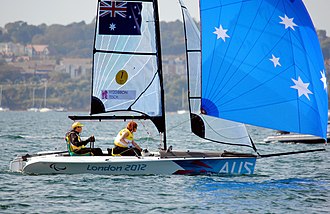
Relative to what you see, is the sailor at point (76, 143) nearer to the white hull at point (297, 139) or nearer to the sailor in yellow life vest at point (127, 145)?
the sailor in yellow life vest at point (127, 145)

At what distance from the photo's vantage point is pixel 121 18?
18719mm

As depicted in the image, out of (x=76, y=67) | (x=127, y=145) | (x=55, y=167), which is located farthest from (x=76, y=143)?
(x=76, y=67)

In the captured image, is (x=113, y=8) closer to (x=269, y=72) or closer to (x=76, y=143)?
(x=76, y=143)

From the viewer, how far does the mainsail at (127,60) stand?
1872 cm

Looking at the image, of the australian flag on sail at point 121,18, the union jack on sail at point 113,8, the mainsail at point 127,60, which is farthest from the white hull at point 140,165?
the union jack on sail at point 113,8

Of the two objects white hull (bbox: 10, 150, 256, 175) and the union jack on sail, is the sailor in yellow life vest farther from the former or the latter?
the union jack on sail

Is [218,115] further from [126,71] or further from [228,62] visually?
[126,71]

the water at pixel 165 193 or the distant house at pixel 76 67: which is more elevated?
the distant house at pixel 76 67

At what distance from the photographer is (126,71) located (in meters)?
18.8

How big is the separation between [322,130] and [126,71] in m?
4.22

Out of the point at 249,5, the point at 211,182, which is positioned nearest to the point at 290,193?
the point at 211,182

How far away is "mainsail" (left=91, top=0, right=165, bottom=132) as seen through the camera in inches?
737

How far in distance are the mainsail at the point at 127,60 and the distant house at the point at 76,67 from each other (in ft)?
482

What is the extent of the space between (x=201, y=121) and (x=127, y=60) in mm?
2059
